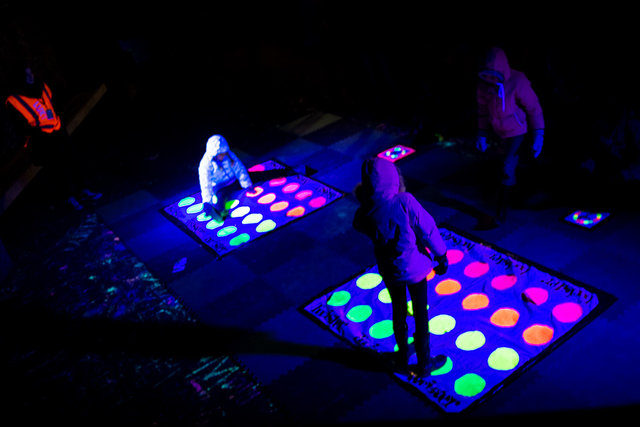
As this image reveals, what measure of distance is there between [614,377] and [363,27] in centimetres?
777

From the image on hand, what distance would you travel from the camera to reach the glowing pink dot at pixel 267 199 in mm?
7663

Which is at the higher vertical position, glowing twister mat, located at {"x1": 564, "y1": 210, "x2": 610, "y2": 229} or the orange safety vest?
the orange safety vest

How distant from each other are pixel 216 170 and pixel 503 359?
462cm

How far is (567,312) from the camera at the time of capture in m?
4.73

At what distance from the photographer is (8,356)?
5.50 m

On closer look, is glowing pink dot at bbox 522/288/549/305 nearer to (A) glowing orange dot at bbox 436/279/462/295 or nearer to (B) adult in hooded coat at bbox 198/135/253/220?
(A) glowing orange dot at bbox 436/279/462/295

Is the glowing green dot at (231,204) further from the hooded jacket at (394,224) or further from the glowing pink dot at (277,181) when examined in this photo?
the hooded jacket at (394,224)

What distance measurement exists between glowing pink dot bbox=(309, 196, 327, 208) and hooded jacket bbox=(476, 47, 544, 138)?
268 centimetres

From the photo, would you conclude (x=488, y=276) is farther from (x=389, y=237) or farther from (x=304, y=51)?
(x=304, y=51)

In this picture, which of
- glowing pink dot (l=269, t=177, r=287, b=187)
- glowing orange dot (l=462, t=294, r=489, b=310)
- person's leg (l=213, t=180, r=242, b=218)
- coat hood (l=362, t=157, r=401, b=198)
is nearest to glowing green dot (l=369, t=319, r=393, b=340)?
glowing orange dot (l=462, t=294, r=489, b=310)

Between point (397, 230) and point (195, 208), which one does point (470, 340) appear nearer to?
point (397, 230)

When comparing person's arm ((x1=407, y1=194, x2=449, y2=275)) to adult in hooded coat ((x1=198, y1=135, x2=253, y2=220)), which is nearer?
person's arm ((x1=407, y1=194, x2=449, y2=275))

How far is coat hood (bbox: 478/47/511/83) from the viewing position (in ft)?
17.2

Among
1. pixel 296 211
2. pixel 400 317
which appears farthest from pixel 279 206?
pixel 400 317
